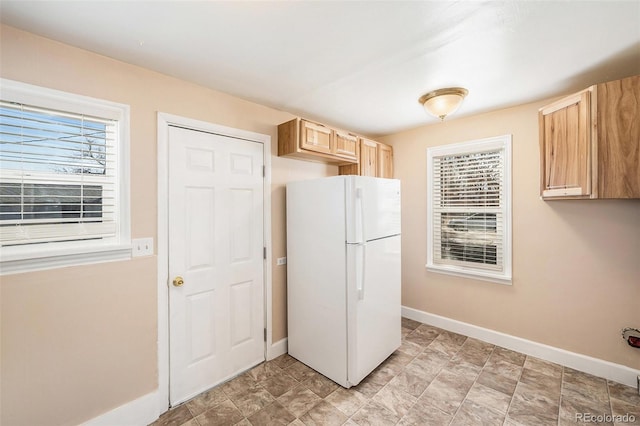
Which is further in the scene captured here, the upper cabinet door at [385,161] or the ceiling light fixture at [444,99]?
the upper cabinet door at [385,161]

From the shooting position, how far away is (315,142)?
2670 millimetres

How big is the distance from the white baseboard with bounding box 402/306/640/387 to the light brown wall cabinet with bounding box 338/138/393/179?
6.06 ft

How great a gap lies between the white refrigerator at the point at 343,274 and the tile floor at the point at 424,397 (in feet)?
0.60

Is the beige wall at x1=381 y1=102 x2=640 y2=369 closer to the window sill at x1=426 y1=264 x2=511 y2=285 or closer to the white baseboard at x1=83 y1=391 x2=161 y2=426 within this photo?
the window sill at x1=426 y1=264 x2=511 y2=285

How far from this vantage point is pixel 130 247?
181 centimetres

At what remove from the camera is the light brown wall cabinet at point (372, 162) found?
3227 millimetres

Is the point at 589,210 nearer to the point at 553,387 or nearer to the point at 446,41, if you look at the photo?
the point at 553,387

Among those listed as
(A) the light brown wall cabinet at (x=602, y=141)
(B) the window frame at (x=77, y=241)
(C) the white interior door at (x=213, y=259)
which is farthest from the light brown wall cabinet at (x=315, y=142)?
(A) the light brown wall cabinet at (x=602, y=141)

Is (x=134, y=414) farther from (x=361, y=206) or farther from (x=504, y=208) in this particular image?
(x=504, y=208)

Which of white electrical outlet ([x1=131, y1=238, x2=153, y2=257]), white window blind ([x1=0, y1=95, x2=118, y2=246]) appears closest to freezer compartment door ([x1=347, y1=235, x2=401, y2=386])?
white electrical outlet ([x1=131, y1=238, x2=153, y2=257])

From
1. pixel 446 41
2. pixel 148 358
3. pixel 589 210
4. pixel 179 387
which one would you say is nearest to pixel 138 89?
pixel 148 358

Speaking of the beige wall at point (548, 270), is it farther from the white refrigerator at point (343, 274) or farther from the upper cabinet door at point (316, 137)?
the upper cabinet door at point (316, 137)

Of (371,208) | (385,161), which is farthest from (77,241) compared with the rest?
(385,161)

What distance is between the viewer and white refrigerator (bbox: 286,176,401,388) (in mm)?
2160
